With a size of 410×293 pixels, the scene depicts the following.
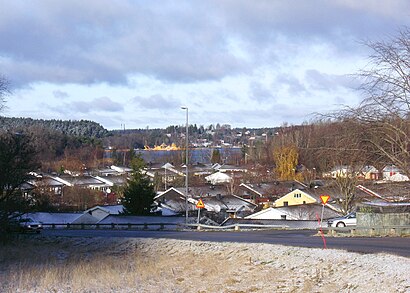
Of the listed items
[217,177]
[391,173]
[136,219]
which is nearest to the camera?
[391,173]

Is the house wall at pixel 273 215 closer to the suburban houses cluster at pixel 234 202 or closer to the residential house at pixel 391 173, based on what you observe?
the suburban houses cluster at pixel 234 202

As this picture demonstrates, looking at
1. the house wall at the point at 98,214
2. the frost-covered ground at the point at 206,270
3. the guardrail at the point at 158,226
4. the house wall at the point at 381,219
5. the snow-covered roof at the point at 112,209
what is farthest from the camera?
the snow-covered roof at the point at 112,209

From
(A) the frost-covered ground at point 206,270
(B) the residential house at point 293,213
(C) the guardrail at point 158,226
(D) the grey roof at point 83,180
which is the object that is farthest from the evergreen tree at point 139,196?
(D) the grey roof at point 83,180

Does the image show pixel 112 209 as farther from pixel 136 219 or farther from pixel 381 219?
pixel 381 219

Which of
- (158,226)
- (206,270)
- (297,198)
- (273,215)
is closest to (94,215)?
(273,215)

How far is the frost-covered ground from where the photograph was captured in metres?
18.0

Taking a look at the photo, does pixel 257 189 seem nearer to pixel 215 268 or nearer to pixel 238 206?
pixel 238 206

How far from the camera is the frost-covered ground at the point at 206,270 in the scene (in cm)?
1799

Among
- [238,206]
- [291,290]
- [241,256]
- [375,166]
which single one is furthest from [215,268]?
[238,206]

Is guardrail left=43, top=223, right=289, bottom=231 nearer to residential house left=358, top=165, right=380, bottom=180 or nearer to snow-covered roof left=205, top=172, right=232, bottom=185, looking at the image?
residential house left=358, top=165, right=380, bottom=180

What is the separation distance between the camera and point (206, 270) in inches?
886

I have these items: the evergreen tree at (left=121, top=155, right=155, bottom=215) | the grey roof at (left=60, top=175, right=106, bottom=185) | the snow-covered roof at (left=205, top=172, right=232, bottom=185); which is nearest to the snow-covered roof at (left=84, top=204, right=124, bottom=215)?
the evergreen tree at (left=121, top=155, right=155, bottom=215)

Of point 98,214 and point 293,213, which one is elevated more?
point 293,213

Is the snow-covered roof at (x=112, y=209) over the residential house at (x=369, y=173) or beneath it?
beneath
